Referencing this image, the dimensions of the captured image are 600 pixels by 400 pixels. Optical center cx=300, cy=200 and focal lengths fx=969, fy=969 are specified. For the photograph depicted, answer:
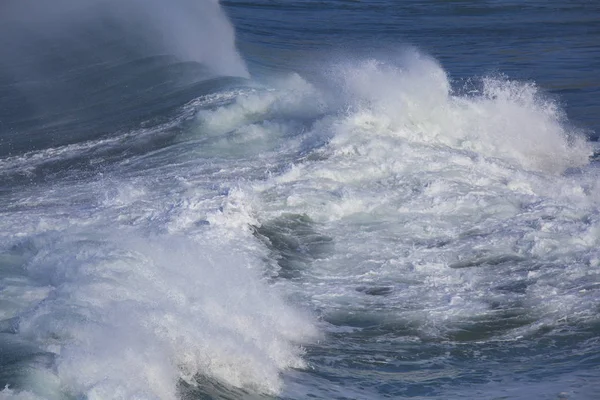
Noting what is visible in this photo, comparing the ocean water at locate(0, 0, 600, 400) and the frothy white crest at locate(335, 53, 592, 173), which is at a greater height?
the frothy white crest at locate(335, 53, 592, 173)

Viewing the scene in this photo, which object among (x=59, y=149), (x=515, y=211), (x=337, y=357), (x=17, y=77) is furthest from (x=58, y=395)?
(x=17, y=77)

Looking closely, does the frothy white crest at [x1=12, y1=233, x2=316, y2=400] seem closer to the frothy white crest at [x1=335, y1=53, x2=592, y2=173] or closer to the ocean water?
the ocean water

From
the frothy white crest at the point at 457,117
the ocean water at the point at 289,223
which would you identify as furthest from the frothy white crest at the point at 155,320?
the frothy white crest at the point at 457,117

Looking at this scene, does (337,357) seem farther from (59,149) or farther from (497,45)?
(497,45)

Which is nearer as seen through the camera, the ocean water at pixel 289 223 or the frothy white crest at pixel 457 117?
the ocean water at pixel 289 223

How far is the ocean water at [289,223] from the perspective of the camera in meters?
8.11

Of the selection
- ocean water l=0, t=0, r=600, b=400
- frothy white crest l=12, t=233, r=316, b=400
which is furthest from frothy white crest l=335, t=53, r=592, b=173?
frothy white crest l=12, t=233, r=316, b=400

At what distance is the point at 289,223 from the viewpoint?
475 inches

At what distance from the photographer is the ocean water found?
811cm

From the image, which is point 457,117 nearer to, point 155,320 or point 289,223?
point 289,223

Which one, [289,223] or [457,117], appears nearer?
[289,223]

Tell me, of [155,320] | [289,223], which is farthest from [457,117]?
[155,320]

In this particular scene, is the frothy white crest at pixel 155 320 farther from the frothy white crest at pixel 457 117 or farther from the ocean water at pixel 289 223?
the frothy white crest at pixel 457 117

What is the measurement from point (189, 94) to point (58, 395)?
1198 centimetres
